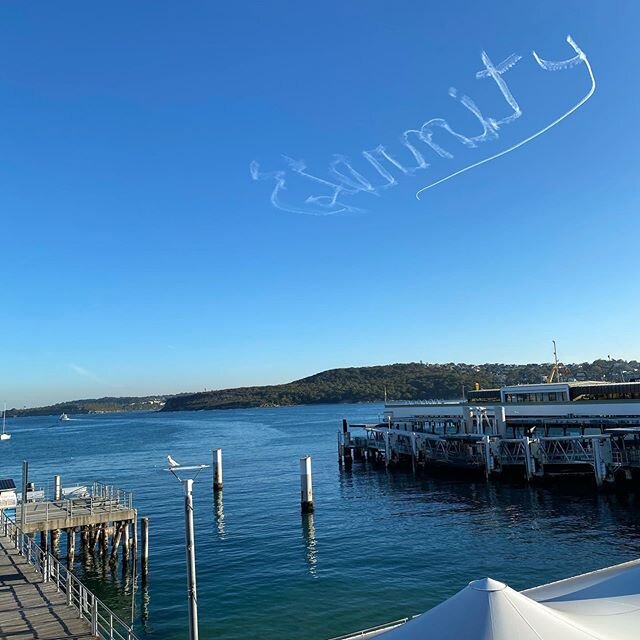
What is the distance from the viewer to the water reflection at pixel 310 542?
26019 mm

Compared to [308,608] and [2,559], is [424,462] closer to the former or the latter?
[308,608]

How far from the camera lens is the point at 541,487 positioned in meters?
42.5

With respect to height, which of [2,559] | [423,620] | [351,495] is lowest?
[351,495]

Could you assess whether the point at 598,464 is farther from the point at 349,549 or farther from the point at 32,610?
the point at 32,610

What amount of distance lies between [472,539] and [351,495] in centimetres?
1675

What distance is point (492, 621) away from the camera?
7.58 meters

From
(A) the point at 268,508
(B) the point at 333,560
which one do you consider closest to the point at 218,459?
(A) the point at 268,508

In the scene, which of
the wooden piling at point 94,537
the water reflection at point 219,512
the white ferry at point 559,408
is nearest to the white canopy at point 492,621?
the wooden piling at point 94,537

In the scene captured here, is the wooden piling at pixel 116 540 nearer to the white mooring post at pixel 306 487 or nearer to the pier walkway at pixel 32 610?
the pier walkway at pixel 32 610

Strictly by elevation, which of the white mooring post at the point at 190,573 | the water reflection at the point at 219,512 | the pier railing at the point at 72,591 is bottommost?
the water reflection at the point at 219,512

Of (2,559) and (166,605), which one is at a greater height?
(2,559)

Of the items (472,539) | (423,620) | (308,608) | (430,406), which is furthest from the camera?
(430,406)

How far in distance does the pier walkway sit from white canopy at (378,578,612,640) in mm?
9742

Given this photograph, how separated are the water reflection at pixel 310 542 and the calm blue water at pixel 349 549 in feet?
0.23
